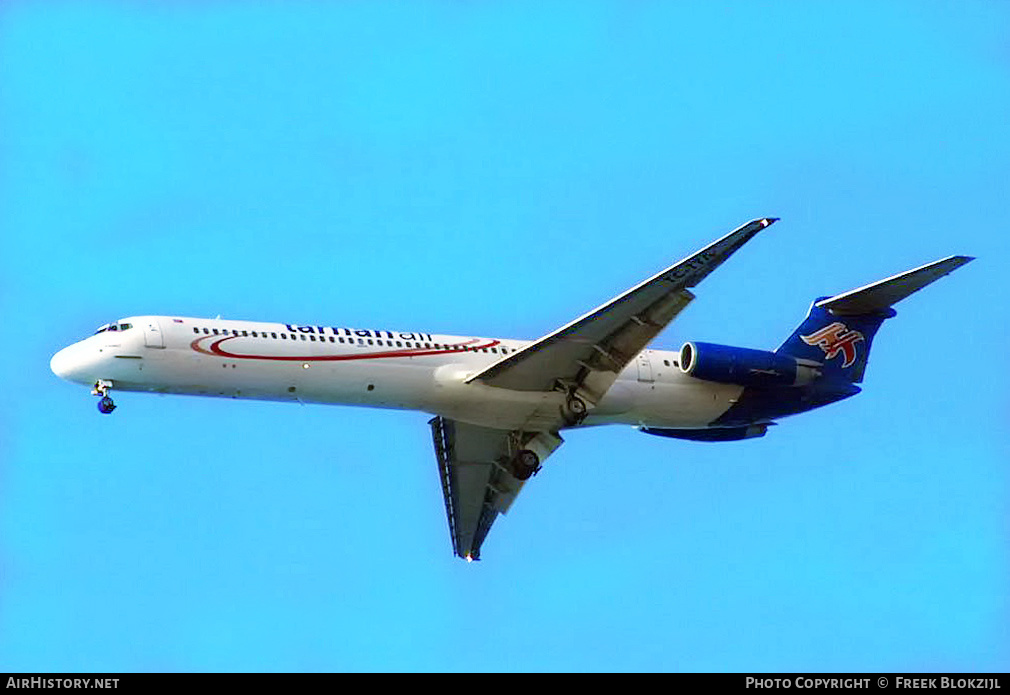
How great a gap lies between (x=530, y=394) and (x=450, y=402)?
173cm

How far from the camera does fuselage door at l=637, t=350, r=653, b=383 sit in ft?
128

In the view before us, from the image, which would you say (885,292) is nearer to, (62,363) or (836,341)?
(836,341)

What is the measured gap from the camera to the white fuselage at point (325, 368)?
36.4m

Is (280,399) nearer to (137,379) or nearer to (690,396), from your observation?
(137,379)

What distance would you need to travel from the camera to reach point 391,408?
1501 inches

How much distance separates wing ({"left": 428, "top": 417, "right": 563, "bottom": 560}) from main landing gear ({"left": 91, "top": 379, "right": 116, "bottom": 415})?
7.85 meters

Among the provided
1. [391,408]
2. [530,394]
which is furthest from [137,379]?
[530,394]

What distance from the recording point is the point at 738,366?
39.0 meters

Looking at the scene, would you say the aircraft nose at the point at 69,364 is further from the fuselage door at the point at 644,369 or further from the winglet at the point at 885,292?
the winglet at the point at 885,292

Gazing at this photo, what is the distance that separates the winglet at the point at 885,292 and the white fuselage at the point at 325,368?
4.08 meters

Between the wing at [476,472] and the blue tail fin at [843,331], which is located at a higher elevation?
the blue tail fin at [843,331]

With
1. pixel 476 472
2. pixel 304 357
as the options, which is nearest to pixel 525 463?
pixel 476 472

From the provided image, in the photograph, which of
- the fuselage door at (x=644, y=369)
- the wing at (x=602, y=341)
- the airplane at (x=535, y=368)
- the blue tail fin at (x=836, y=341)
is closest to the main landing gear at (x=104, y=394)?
the airplane at (x=535, y=368)

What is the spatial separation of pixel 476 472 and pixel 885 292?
1039cm
